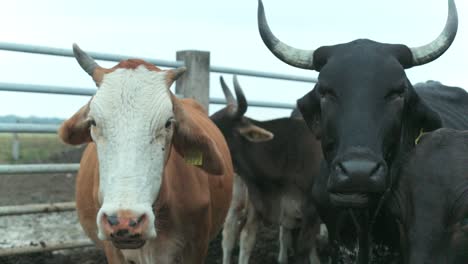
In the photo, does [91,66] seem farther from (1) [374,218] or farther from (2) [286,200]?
(2) [286,200]

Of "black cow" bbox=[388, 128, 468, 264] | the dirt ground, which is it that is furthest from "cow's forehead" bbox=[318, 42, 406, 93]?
the dirt ground

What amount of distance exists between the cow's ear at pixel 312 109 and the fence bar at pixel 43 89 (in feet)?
9.54

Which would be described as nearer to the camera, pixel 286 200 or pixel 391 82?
pixel 391 82

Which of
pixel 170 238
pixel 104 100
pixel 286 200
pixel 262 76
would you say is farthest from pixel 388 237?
pixel 262 76

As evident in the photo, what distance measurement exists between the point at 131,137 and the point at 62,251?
4.03 m

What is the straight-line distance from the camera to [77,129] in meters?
4.64

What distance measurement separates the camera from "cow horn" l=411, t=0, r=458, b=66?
5.02 m

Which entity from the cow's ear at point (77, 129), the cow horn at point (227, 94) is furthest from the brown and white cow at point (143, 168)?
the cow horn at point (227, 94)

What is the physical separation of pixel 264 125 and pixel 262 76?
754mm

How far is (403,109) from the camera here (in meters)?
4.69

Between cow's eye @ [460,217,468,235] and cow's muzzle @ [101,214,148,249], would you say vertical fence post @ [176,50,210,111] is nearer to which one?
cow's muzzle @ [101,214,148,249]

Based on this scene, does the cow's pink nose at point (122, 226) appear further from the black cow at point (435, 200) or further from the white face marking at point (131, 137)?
the black cow at point (435, 200)

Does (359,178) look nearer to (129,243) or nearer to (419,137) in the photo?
(419,137)

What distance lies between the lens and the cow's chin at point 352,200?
13.7ft
